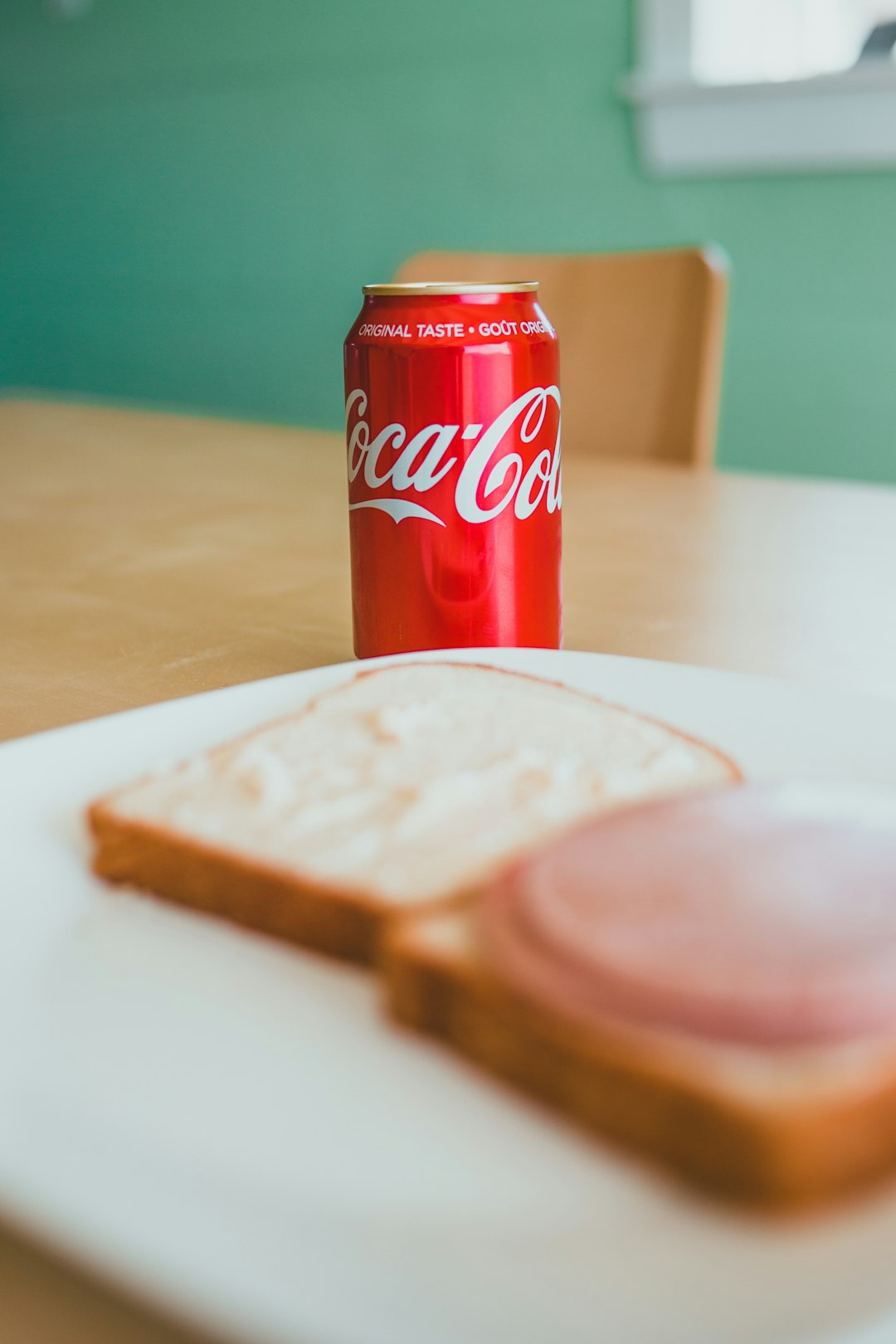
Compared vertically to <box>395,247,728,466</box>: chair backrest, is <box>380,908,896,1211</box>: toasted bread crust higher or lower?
lower

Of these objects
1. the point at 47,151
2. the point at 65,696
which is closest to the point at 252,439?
the point at 65,696

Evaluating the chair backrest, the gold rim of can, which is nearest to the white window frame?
the chair backrest

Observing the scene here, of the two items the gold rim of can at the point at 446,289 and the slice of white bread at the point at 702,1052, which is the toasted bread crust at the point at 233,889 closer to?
the slice of white bread at the point at 702,1052

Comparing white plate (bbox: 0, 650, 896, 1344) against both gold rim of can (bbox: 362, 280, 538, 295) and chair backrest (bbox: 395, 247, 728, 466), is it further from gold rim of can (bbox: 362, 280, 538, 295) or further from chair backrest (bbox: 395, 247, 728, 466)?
chair backrest (bbox: 395, 247, 728, 466)

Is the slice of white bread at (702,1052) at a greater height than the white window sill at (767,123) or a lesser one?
lesser

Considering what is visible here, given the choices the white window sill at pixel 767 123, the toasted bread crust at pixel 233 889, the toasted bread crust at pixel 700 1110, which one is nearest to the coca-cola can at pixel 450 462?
the toasted bread crust at pixel 233 889

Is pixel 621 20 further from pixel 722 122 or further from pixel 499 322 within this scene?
pixel 499 322
